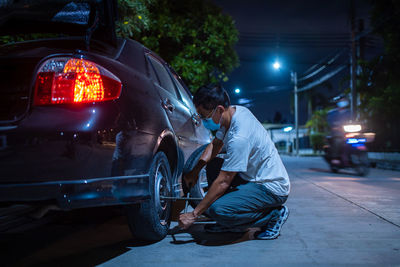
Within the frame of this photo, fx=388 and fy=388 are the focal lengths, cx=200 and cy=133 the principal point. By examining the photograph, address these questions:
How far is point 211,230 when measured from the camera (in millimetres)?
3617

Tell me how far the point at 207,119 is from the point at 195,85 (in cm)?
731

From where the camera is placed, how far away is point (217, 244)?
3.27 m

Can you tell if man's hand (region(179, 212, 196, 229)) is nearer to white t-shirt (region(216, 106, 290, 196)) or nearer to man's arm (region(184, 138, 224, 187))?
white t-shirt (region(216, 106, 290, 196))

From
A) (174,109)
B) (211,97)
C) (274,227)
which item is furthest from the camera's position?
(174,109)

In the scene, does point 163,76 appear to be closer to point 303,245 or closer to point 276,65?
point 303,245

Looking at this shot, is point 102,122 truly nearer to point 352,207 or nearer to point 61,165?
point 61,165

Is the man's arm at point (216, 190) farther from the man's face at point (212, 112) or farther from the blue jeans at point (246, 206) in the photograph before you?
the man's face at point (212, 112)

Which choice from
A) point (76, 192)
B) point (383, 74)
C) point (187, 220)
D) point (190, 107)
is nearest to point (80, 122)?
point (76, 192)

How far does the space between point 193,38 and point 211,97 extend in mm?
8170

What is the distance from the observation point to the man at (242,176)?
3047 millimetres

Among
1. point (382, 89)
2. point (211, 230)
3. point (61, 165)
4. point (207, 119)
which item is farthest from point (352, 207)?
point (382, 89)

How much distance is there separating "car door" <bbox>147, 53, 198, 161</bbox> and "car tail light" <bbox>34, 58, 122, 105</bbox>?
831mm

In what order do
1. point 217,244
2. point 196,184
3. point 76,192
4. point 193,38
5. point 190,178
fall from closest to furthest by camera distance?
point 76,192 → point 217,244 → point 190,178 → point 196,184 → point 193,38

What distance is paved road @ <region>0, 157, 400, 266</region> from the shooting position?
2.83 m
